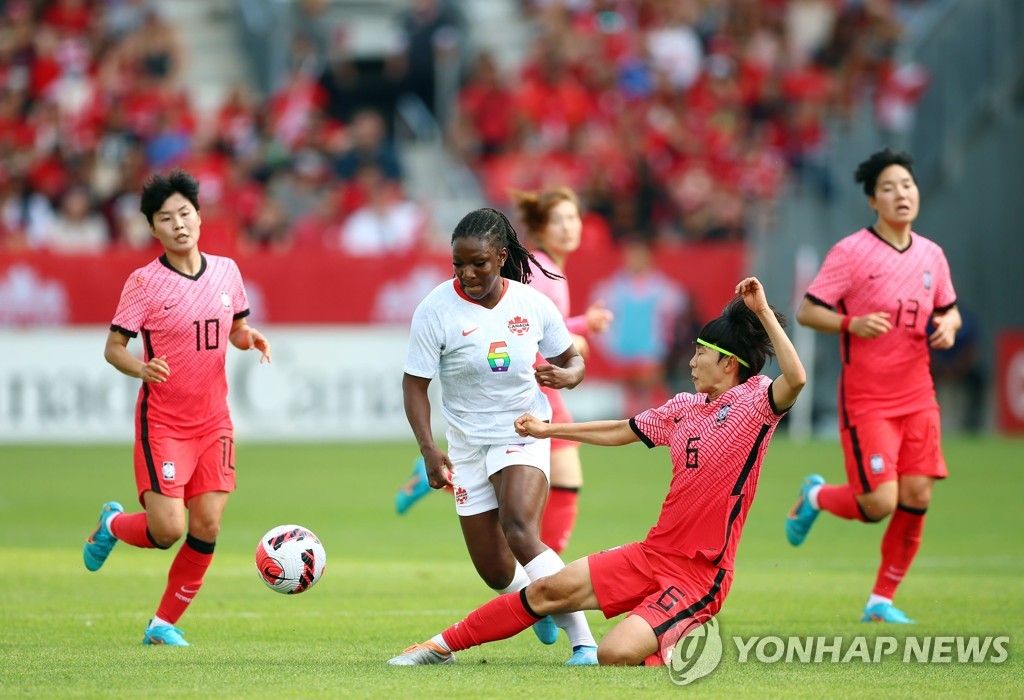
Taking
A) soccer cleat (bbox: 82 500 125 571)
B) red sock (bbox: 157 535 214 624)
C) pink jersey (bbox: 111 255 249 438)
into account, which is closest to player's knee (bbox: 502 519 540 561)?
red sock (bbox: 157 535 214 624)

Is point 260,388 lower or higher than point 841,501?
higher

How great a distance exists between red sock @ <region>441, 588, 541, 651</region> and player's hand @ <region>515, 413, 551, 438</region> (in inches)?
28.1

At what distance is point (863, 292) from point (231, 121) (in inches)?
675

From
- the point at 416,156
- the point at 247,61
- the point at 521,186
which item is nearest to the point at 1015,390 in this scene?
the point at 521,186

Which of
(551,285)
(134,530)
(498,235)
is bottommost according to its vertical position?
(134,530)

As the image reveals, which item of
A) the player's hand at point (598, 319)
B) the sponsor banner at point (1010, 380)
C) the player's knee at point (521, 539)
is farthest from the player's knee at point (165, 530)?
the sponsor banner at point (1010, 380)

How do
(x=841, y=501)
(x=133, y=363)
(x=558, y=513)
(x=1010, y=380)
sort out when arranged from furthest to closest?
(x=1010, y=380), (x=558, y=513), (x=841, y=501), (x=133, y=363)

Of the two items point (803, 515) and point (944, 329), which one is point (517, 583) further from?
point (944, 329)

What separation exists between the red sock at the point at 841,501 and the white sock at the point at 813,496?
0.03 meters

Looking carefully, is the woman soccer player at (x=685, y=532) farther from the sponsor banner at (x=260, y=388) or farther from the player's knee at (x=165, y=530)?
the sponsor banner at (x=260, y=388)

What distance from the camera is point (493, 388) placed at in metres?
7.63

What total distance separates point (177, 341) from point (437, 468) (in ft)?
6.35

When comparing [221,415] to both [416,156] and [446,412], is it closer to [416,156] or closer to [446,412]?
[446,412]

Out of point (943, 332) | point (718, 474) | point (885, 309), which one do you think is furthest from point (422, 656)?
point (943, 332)
